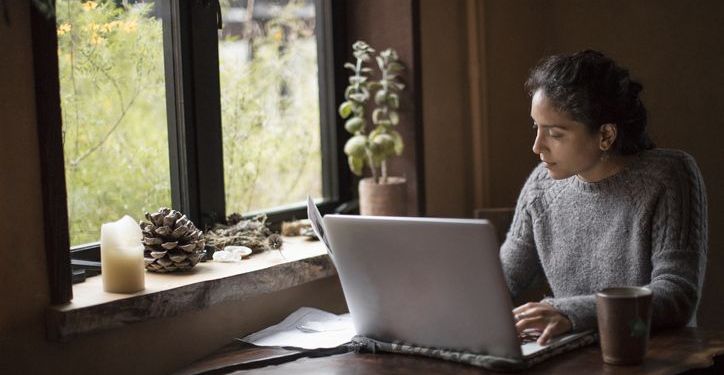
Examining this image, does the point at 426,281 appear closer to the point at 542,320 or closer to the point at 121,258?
the point at 542,320

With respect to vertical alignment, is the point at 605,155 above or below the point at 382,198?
above

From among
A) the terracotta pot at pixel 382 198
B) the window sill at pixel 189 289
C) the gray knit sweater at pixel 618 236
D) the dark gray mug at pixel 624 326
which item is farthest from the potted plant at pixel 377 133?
the dark gray mug at pixel 624 326

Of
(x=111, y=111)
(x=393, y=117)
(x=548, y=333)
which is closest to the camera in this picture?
(x=548, y=333)

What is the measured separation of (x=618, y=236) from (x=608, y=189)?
0.10 m

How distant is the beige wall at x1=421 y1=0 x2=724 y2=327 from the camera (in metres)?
2.61

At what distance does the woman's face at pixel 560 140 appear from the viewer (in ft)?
6.18

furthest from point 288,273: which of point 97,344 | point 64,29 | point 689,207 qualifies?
point 689,207

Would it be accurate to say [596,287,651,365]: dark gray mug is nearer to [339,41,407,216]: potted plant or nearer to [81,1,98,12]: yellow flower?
[339,41,407,216]: potted plant

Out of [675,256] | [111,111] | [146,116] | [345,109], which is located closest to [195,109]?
[146,116]

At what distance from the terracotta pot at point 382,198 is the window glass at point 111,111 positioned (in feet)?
1.78

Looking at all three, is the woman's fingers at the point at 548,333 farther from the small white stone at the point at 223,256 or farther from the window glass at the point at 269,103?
the window glass at the point at 269,103

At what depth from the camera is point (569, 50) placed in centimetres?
283

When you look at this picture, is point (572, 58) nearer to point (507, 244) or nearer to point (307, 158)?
point (507, 244)

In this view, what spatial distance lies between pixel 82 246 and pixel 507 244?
938mm
